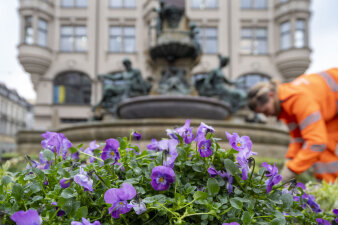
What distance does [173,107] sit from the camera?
716 centimetres

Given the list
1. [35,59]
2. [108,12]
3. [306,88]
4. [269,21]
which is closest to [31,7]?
[35,59]

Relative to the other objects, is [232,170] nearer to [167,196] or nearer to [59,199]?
[167,196]

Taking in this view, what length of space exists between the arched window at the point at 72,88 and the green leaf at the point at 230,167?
25.7 m

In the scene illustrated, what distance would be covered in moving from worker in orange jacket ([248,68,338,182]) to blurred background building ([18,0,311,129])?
22.2 metres

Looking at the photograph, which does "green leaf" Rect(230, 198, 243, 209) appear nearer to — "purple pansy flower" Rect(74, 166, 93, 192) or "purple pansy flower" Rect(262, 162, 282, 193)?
"purple pansy flower" Rect(262, 162, 282, 193)

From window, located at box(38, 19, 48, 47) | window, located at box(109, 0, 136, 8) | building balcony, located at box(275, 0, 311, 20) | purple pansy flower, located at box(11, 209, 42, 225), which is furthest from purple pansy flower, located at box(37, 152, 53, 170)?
window, located at box(109, 0, 136, 8)

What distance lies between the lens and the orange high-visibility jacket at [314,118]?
90.0 inches

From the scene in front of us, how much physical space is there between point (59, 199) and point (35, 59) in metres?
24.9

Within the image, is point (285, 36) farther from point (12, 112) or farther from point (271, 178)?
point (12, 112)

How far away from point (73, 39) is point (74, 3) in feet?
9.16

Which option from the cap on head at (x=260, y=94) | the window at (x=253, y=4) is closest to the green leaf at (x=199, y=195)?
the cap on head at (x=260, y=94)

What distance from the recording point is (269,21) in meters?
25.7

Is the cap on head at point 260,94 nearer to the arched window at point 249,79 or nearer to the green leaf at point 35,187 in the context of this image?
the green leaf at point 35,187

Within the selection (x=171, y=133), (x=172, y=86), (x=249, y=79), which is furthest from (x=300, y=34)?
(x=171, y=133)
